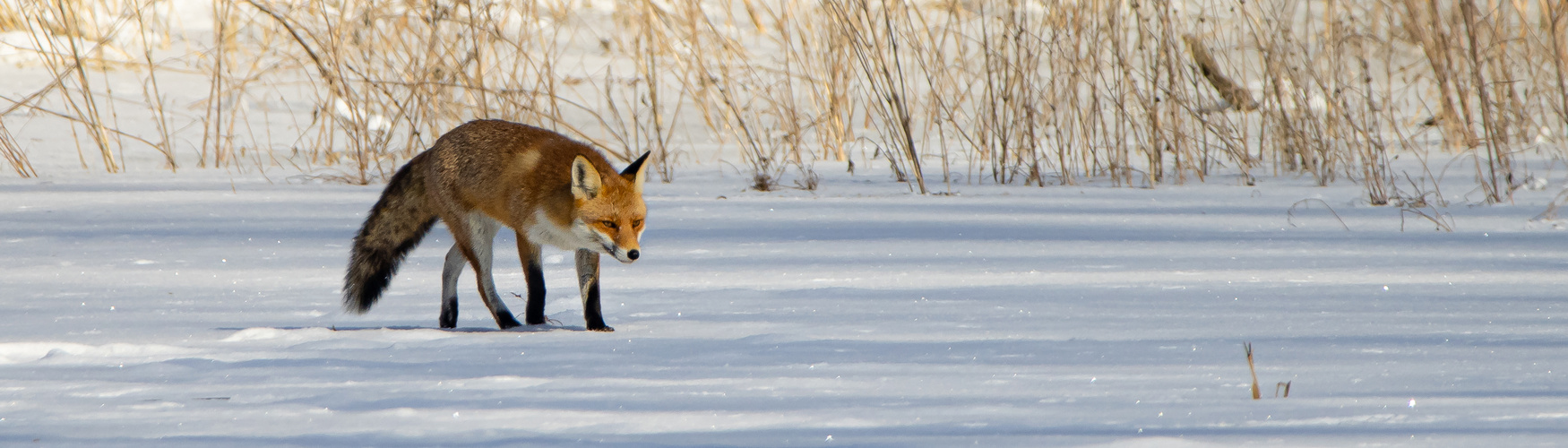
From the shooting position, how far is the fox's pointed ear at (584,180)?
315 cm

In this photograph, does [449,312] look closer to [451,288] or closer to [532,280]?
[451,288]

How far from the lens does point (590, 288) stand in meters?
3.19

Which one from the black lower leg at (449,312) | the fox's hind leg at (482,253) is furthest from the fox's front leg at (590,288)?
the black lower leg at (449,312)

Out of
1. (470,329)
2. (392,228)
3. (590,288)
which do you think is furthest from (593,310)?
(392,228)

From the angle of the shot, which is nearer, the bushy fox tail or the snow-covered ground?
the snow-covered ground

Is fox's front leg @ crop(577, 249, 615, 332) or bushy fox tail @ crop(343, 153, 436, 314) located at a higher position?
bushy fox tail @ crop(343, 153, 436, 314)

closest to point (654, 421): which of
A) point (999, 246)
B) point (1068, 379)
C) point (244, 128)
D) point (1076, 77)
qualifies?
point (1068, 379)

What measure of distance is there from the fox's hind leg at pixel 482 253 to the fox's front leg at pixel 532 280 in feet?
0.18

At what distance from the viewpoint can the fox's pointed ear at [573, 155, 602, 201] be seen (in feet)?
10.3

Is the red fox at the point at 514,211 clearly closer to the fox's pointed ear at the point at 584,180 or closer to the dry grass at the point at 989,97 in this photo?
the fox's pointed ear at the point at 584,180

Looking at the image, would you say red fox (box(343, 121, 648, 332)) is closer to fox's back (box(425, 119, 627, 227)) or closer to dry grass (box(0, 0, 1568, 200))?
fox's back (box(425, 119, 627, 227))

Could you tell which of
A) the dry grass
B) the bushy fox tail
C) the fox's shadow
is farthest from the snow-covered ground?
the dry grass

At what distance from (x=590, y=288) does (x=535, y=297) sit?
173 mm

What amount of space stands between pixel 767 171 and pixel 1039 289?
366cm
